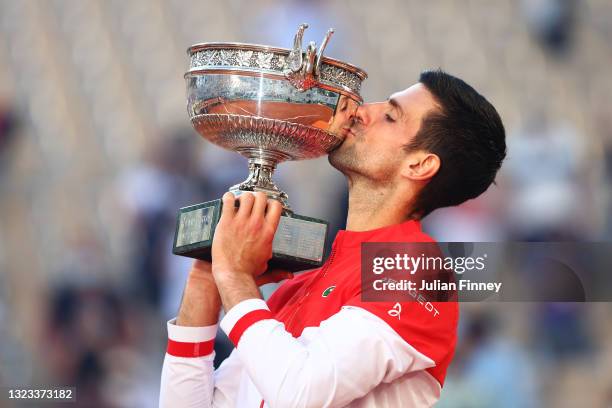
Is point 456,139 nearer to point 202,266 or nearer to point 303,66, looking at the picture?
point 303,66

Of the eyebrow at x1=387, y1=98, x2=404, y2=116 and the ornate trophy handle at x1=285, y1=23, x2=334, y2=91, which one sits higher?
the ornate trophy handle at x1=285, y1=23, x2=334, y2=91

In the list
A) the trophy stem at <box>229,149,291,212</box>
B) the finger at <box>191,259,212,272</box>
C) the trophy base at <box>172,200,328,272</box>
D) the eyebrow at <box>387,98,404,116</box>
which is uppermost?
the eyebrow at <box>387,98,404,116</box>

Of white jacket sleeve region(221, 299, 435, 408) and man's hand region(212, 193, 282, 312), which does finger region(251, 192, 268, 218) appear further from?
white jacket sleeve region(221, 299, 435, 408)

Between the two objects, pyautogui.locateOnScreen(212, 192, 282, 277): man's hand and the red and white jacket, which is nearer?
the red and white jacket

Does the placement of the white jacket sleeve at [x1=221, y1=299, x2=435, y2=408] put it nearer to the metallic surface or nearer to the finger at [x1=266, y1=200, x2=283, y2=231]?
the finger at [x1=266, y1=200, x2=283, y2=231]

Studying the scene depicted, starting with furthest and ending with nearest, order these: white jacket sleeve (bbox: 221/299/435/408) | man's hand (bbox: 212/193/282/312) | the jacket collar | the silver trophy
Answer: the jacket collar
the silver trophy
man's hand (bbox: 212/193/282/312)
white jacket sleeve (bbox: 221/299/435/408)

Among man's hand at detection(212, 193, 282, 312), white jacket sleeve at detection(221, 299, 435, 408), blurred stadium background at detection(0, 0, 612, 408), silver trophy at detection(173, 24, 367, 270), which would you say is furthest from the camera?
blurred stadium background at detection(0, 0, 612, 408)

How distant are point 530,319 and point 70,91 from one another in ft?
12.4

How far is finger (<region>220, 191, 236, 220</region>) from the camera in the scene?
2.03 meters

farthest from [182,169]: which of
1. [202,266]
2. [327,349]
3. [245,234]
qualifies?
[327,349]

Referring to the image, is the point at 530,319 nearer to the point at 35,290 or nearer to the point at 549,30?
the point at 549,30

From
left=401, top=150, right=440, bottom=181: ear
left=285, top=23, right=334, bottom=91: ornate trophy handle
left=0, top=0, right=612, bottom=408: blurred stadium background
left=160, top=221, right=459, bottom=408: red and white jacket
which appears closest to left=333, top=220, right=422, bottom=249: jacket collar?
left=160, top=221, right=459, bottom=408: red and white jacket

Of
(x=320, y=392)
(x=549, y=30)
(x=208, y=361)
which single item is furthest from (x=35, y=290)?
(x=320, y=392)

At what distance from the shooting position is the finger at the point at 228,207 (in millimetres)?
2029
